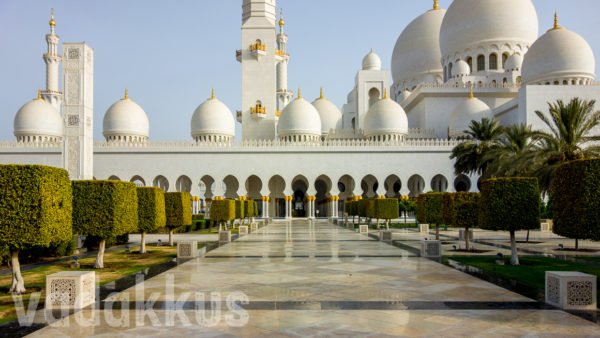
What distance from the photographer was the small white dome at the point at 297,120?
4034 centimetres

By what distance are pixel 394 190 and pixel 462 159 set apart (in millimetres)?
18181

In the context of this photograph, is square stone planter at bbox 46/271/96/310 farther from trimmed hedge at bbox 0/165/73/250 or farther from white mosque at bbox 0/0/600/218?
white mosque at bbox 0/0/600/218

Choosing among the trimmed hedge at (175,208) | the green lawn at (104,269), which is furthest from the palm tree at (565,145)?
the green lawn at (104,269)

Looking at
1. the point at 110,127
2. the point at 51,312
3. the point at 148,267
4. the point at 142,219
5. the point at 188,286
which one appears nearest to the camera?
the point at 51,312

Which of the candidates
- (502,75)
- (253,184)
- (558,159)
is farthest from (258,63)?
(558,159)

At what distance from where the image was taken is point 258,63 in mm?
42125

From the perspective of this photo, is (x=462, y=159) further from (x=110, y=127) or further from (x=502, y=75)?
(x=110, y=127)

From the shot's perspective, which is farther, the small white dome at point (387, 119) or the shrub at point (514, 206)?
the small white dome at point (387, 119)

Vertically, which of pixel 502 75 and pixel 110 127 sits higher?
pixel 502 75

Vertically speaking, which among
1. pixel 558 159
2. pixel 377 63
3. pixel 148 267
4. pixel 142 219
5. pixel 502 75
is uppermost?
pixel 377 63

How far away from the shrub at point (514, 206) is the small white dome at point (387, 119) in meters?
29.3

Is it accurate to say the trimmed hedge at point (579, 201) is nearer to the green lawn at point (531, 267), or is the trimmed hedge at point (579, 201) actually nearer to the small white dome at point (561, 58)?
the green lawn at point (531, 267)

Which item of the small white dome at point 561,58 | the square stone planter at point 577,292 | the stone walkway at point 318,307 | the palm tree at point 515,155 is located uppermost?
the small white dome at point 561,58

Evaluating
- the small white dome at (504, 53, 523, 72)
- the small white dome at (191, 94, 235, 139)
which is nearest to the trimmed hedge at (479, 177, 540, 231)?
the small white dome at (191, 94, 235, 139)
